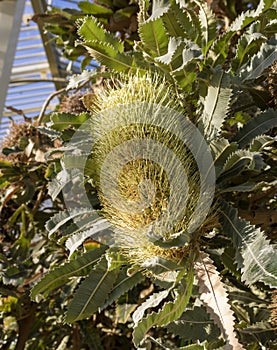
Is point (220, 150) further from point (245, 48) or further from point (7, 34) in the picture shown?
point (7, 34)

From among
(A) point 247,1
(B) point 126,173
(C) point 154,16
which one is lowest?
(B) point 126,173

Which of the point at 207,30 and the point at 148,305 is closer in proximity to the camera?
the point at 148,305

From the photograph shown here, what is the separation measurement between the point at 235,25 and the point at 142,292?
34.6 inches

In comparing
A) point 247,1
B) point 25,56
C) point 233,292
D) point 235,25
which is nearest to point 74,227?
point 233,292

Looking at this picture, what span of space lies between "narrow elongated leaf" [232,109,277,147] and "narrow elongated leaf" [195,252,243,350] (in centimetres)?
22

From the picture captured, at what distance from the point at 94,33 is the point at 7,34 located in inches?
63.2

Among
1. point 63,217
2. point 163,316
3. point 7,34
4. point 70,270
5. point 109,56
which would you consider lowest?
point 163,316

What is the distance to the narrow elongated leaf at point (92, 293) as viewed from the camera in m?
0.96

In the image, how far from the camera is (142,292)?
64.2 inches

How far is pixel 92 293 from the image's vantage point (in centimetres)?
97

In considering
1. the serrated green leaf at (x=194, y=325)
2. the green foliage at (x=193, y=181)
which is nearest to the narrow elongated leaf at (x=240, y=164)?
the green foliage at (x=193, y=181)

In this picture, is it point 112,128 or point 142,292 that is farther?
point 142,292

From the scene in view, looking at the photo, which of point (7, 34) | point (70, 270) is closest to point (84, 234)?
point (70, 270)

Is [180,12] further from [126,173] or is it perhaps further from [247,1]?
[247,1]
